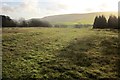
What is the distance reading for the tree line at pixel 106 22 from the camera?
42.2ft

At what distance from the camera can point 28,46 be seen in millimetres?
11969

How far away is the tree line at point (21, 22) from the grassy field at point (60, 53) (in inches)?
10.7

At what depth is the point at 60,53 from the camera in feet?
37.4

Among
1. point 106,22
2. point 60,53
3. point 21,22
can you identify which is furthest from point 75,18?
point 21,22

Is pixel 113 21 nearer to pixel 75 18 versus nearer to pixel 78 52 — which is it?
pixel 75 18

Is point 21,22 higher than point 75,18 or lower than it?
lower

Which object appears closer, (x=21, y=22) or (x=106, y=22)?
(x=21, y=22)

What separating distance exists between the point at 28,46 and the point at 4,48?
1.36 meters

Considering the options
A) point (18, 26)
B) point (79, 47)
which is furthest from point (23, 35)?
point (79, 47)

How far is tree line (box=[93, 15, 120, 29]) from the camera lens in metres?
12.9

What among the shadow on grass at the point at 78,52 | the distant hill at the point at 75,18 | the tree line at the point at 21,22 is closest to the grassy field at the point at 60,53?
the shadow on grass at the point at 78,52

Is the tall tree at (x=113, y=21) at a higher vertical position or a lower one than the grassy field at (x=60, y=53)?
higher

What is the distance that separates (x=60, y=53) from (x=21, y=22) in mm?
3634

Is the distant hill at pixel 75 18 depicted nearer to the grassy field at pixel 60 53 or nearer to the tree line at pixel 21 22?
the tree line at pixel 21 22
